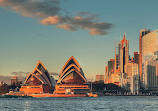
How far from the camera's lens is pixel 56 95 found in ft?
641

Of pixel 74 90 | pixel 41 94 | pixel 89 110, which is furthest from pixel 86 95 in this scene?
pixel 89 110

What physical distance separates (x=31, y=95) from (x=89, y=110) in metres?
129

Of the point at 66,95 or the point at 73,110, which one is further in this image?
→ the point at 66,95

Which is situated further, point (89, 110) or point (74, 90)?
point (74, 90)

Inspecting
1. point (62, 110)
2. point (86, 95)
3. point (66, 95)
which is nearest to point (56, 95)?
point (66, 95)

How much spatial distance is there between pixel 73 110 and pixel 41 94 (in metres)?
127

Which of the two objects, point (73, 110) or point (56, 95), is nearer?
point (73, 110)

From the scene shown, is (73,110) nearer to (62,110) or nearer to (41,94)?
A: (62,110)

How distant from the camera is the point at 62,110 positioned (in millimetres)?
73500

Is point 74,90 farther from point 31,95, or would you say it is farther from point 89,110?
point 89,110

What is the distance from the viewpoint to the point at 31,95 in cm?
19812

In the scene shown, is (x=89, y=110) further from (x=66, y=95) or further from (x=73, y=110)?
(x=66, y=95)

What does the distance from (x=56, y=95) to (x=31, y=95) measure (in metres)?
15.7

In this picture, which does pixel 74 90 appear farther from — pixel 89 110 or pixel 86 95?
pixel 89 110
